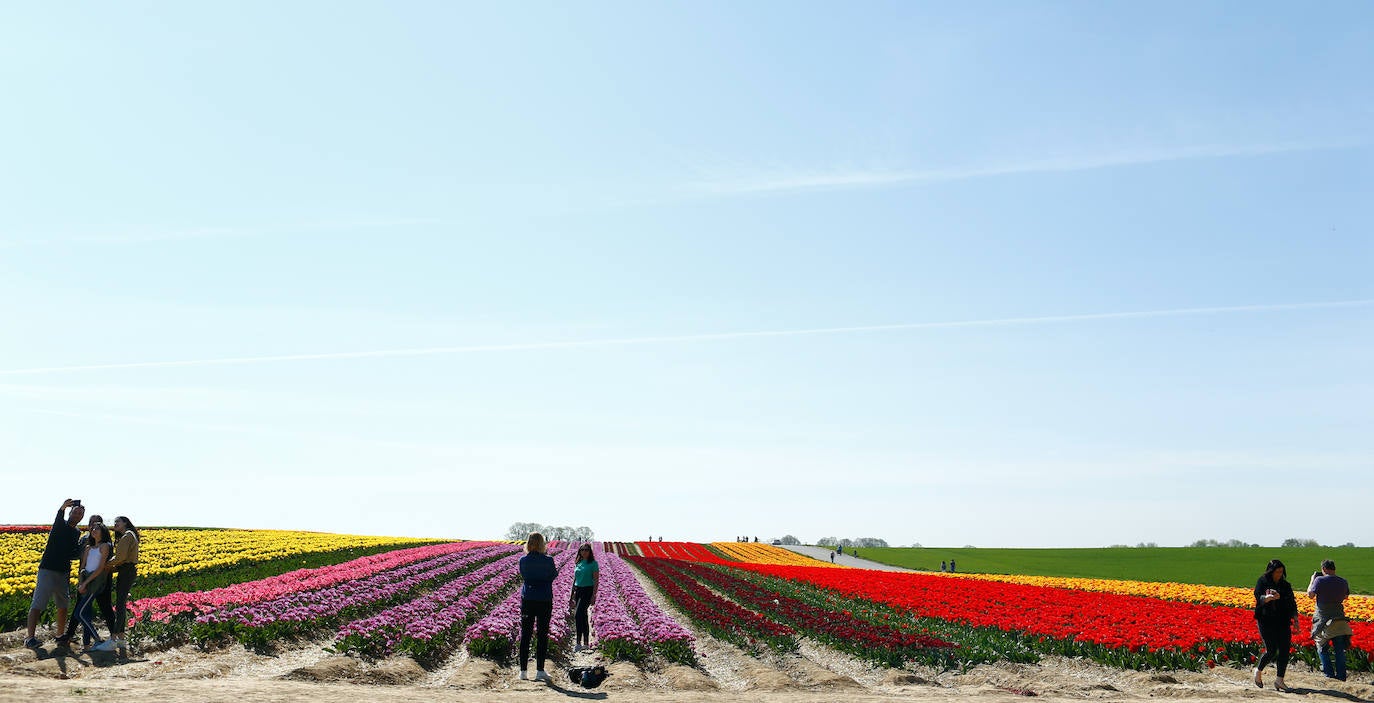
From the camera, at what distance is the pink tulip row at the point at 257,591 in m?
18.4

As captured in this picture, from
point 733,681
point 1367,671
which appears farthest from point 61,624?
point 1367,671

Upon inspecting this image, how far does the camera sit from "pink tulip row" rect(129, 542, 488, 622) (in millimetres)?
18422

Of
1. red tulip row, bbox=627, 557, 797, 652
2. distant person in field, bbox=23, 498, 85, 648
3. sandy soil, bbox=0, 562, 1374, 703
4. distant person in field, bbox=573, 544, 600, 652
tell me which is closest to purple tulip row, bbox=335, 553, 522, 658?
sandy soil, bbox=0, 562, 1374, 703

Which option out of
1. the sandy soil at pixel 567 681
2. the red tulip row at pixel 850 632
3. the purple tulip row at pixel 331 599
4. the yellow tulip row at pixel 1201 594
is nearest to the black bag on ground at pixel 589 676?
the sandy soil at pixel 567 681

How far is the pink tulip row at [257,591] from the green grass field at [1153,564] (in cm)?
4299

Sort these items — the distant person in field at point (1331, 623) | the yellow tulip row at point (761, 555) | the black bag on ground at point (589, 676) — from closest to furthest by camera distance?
the black bag on ground at point (589, 676) < the distant person in field at point (1331, 623) < the yellow tulip row at point (761, 555)

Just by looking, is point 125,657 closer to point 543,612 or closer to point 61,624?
point 61,624

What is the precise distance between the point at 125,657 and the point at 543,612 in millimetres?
6942

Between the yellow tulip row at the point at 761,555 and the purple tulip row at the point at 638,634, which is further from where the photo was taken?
the yellow tulip row at the point at 761,555

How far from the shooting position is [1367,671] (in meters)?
16.2

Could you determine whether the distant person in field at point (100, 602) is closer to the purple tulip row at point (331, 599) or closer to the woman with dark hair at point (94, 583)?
the woman with dark hair at point (94, 583)

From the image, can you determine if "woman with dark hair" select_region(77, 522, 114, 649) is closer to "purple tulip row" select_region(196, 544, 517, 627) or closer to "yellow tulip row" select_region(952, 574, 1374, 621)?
"purple tulip row" select_region(196, 544, 517, 627)

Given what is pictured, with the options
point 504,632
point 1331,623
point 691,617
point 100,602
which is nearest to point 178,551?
point 691,617

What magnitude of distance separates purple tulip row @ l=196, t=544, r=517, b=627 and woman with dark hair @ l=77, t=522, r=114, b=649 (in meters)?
1.80
